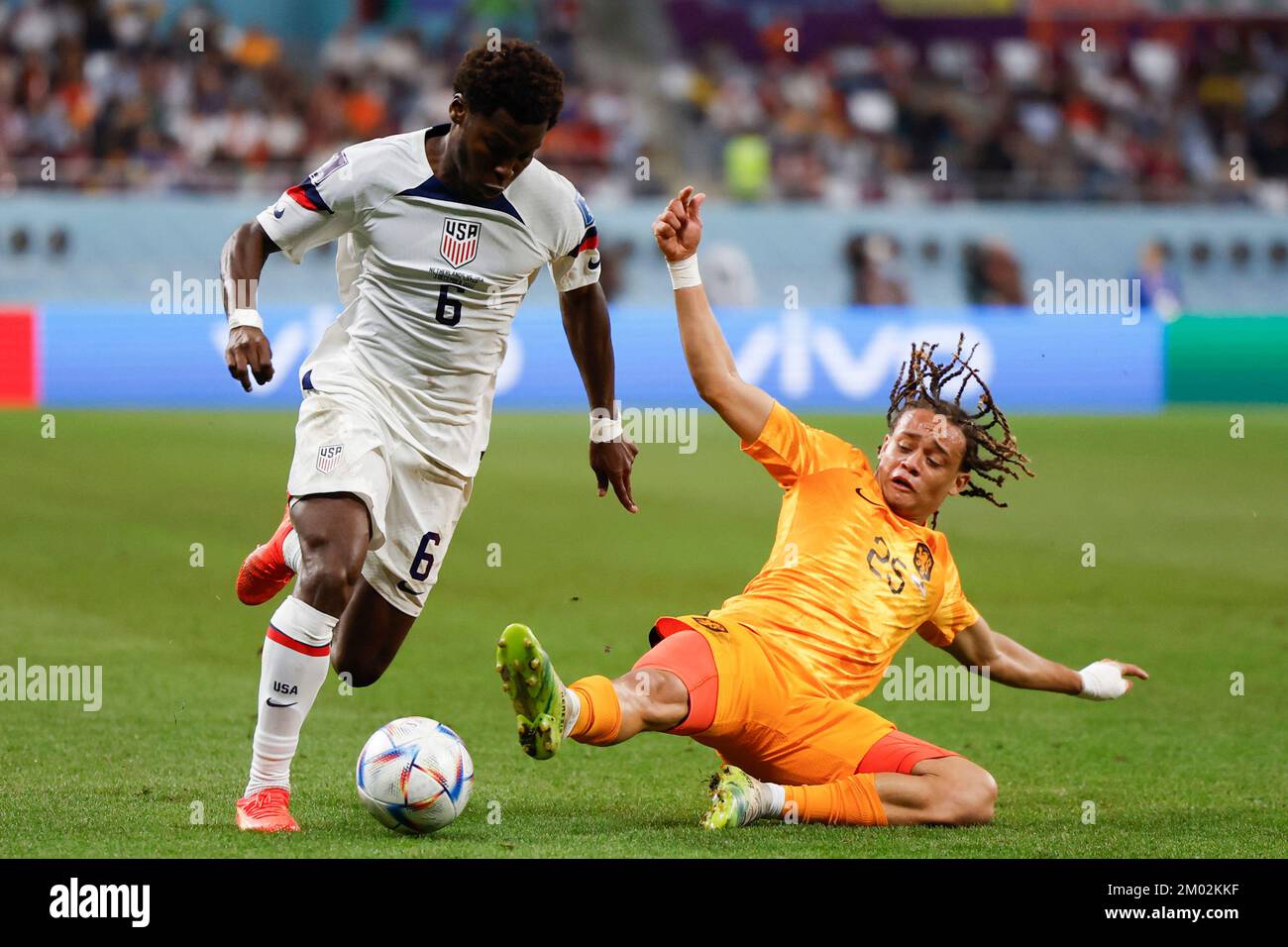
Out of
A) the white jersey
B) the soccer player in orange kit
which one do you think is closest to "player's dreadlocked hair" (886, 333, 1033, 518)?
the soccer player in orange kit

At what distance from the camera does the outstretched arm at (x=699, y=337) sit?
5.92 metres

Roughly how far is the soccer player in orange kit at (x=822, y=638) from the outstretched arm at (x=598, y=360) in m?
0.52

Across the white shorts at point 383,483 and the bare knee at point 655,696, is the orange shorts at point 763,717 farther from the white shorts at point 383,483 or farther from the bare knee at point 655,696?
the white shorts at point 383,483

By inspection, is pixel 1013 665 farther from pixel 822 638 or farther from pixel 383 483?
pixel 383 483

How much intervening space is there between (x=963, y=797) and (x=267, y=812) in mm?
2183

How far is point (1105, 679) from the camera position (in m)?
6.49

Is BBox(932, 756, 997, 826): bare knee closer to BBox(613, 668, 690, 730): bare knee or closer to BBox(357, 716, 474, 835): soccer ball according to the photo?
BBox(613, 668, 690, 730): bare knee

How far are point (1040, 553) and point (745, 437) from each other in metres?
7.06

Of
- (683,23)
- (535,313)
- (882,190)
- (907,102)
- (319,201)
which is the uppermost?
(683,23)

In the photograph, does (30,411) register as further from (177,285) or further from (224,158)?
(224,158)

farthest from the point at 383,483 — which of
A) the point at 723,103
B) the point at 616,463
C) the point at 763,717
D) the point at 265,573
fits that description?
the point at 723,103

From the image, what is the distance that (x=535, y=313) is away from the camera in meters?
19.6

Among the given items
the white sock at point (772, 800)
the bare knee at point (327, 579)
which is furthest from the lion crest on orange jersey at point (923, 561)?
the bare knee at point (327, 579)

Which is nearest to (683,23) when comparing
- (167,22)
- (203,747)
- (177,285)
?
(167,22)
